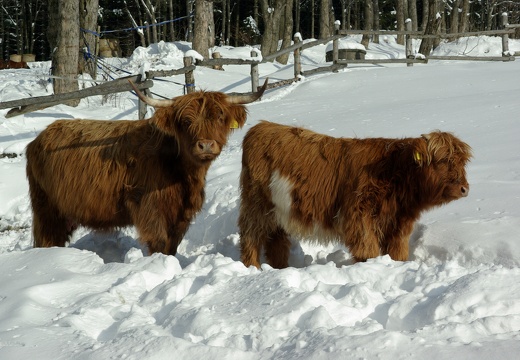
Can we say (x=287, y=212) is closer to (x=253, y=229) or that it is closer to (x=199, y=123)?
(x=253, y=229)

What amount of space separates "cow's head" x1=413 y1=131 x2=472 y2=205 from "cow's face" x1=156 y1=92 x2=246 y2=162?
1.43 m

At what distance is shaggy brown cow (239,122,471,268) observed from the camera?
4375 mm

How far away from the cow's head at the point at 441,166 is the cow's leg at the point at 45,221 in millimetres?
3100

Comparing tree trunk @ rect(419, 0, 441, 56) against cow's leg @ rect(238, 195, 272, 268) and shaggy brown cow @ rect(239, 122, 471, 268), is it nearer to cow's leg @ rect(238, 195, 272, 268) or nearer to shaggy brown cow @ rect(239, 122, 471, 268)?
shaggy brown cow @ rect(239, 122, 471, 268)

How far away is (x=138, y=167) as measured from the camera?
16.0 feet

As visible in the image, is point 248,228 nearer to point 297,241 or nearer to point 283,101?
point 297,241

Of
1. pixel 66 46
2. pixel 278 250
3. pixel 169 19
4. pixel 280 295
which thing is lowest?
pixel 278 250

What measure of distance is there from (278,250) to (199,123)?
1213 mm

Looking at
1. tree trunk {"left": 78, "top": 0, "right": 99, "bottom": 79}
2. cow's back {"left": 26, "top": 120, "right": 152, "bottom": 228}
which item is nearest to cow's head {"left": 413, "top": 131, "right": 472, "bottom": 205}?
cow's back {"left": 26, "top": 120, "right": 152, "bottom": 228}

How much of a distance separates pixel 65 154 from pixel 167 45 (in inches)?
673

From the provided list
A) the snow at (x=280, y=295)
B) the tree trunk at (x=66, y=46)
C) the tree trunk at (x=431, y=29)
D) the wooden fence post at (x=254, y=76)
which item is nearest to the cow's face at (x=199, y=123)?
the snow at (x=280, y=295)

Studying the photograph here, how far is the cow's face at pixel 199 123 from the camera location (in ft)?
14.9

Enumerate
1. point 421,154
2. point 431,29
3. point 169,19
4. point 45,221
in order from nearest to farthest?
point 421,154 < point 45,221 < point 431,29 < point 169,19

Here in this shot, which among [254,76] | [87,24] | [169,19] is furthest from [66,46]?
[169,19]
